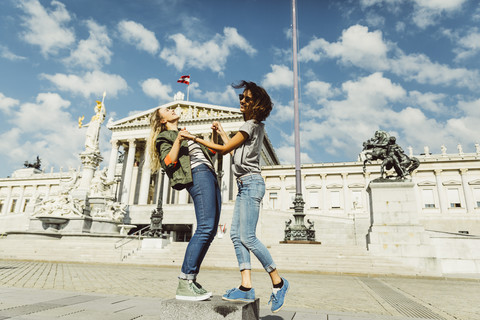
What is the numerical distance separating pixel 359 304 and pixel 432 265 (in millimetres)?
8432

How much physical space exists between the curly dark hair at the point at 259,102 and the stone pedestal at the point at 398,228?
1142 centimetres

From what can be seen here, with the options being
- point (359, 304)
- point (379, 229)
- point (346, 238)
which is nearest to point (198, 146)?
point (359, 304)

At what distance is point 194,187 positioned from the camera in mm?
2875

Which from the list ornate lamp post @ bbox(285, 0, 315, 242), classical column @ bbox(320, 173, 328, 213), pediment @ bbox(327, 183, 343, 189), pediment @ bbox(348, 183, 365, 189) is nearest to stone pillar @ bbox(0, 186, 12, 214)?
classical column @ bbox(320, 173, 328, 213)

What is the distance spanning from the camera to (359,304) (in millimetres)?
5141

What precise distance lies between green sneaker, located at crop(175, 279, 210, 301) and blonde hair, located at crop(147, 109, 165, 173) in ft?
3.96

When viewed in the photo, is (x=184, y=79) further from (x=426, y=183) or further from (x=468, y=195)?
(x=468, y=195)

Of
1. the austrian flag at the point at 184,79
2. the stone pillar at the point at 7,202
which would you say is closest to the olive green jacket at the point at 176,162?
the austrian flag at the point at 184,79

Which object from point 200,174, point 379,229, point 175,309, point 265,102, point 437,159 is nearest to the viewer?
point 175,309

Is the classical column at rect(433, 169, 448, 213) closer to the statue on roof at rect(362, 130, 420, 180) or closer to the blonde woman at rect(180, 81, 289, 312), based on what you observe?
the statue on roof at rect(362, 130, 420, 180)

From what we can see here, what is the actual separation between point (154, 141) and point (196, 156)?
1.95 ft

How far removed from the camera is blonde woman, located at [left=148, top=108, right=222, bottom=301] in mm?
2654

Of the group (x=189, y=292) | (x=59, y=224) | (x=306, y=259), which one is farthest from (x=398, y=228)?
Result: (x=59, y=224)

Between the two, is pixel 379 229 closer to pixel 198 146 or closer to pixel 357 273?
pixel 357 273
